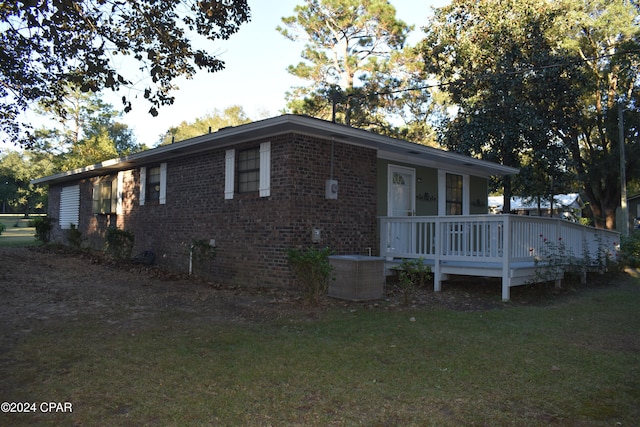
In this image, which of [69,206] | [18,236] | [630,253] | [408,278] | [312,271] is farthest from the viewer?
[18,236]

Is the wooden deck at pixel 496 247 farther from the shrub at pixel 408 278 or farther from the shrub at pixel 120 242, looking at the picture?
the shrub at pixel 120 242

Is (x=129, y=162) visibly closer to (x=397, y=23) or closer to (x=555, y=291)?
(x=555, y=291)

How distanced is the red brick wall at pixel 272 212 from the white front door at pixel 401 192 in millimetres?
855

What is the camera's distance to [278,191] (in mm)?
8406

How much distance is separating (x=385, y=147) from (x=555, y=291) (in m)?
4.33

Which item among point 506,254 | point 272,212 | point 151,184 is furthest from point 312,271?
point 151,184

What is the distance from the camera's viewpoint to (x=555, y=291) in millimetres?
8758

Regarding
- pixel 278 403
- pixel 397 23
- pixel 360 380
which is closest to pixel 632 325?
pixel 360 380

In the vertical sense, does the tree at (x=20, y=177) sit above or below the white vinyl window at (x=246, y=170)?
above

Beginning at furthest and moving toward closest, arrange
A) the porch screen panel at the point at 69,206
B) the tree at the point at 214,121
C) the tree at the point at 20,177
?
the tree at the point at 20,177
the tree at the point at 214,121
the porch screen panel at the point at 69,206

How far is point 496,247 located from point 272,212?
13.0ft

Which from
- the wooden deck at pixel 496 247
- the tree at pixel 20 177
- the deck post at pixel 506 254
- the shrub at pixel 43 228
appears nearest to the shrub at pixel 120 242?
the shrub at pixel 43 228

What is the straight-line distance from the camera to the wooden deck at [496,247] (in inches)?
303

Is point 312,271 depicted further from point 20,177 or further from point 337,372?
point 20,177
